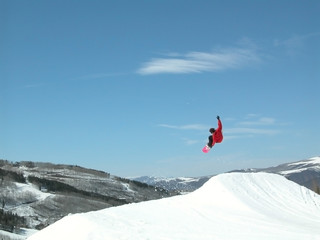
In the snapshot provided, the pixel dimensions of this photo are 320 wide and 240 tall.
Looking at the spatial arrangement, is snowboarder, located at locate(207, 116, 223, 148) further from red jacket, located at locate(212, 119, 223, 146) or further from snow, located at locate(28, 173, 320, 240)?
snow, located at locate(28, 173, 320, 240)

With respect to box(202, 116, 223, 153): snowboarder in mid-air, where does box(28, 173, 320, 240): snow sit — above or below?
below

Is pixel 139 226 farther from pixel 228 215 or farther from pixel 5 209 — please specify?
pixel 5 209

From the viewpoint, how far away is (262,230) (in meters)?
15.1

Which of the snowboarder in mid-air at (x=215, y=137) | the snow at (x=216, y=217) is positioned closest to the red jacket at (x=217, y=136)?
the snowboarder in mid-air at (x=215, y=137)

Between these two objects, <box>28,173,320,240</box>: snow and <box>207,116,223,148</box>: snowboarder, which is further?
<box>207,116,223,148</box>: snowboarder

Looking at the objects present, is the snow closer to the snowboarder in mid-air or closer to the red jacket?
the snowboarder in mid-air

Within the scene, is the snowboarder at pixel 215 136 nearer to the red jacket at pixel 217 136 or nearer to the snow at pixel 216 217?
the red jacket at pixel 217 136

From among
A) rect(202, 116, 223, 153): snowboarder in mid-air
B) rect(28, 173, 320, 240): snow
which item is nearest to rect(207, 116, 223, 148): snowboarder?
rect(202, 116, 223, 153): snowboarder in mid-air

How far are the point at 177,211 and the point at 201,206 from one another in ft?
5.93

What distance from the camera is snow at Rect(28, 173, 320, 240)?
1411 centimetres

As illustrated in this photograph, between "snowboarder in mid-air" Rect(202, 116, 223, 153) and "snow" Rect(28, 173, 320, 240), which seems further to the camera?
"snowboarder in mid-air" Rect(202, 116, 223, 153)

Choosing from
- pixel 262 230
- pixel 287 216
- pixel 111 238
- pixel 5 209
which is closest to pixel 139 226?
pixel 111 238

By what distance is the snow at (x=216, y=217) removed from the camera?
14109mm

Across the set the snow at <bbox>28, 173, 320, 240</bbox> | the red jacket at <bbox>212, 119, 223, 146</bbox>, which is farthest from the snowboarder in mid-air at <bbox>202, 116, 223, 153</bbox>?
the snow at <bbox>28, 173, 320, 240</bbox>
